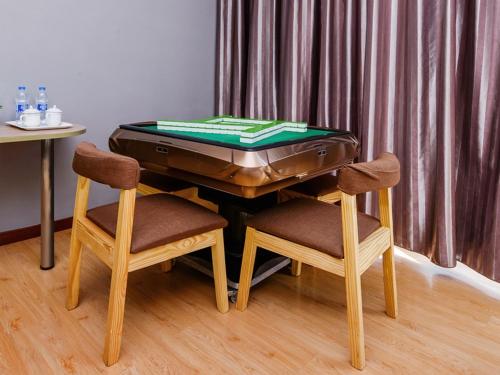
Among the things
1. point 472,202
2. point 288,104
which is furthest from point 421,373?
point 288,104

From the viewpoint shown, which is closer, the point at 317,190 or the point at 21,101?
the point at 317,190

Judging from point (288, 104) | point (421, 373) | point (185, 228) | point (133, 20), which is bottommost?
point (421, 373)

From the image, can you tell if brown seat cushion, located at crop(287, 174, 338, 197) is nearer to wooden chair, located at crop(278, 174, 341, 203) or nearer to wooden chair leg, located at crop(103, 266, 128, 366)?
wooden chair, located at crop(278, 174, 341, 203)

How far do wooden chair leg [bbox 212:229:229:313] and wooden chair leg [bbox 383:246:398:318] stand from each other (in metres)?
0.65

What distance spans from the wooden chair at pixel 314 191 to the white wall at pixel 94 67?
1265mm

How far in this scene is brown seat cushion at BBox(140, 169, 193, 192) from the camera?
6.52 ft

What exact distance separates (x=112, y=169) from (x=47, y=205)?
0.88 metres

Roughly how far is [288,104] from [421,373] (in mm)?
1705

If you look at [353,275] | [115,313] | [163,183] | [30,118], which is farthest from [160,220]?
[30,118]

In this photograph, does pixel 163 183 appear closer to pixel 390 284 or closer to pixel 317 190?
pixel 317 190

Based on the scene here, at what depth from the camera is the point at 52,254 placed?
6.74ft

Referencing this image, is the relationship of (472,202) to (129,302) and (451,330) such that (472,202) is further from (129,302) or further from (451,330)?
(129,302)

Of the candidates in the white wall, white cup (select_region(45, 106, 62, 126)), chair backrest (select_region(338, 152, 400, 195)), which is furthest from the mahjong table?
the white wall

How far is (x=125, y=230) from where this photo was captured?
51.6 inches
